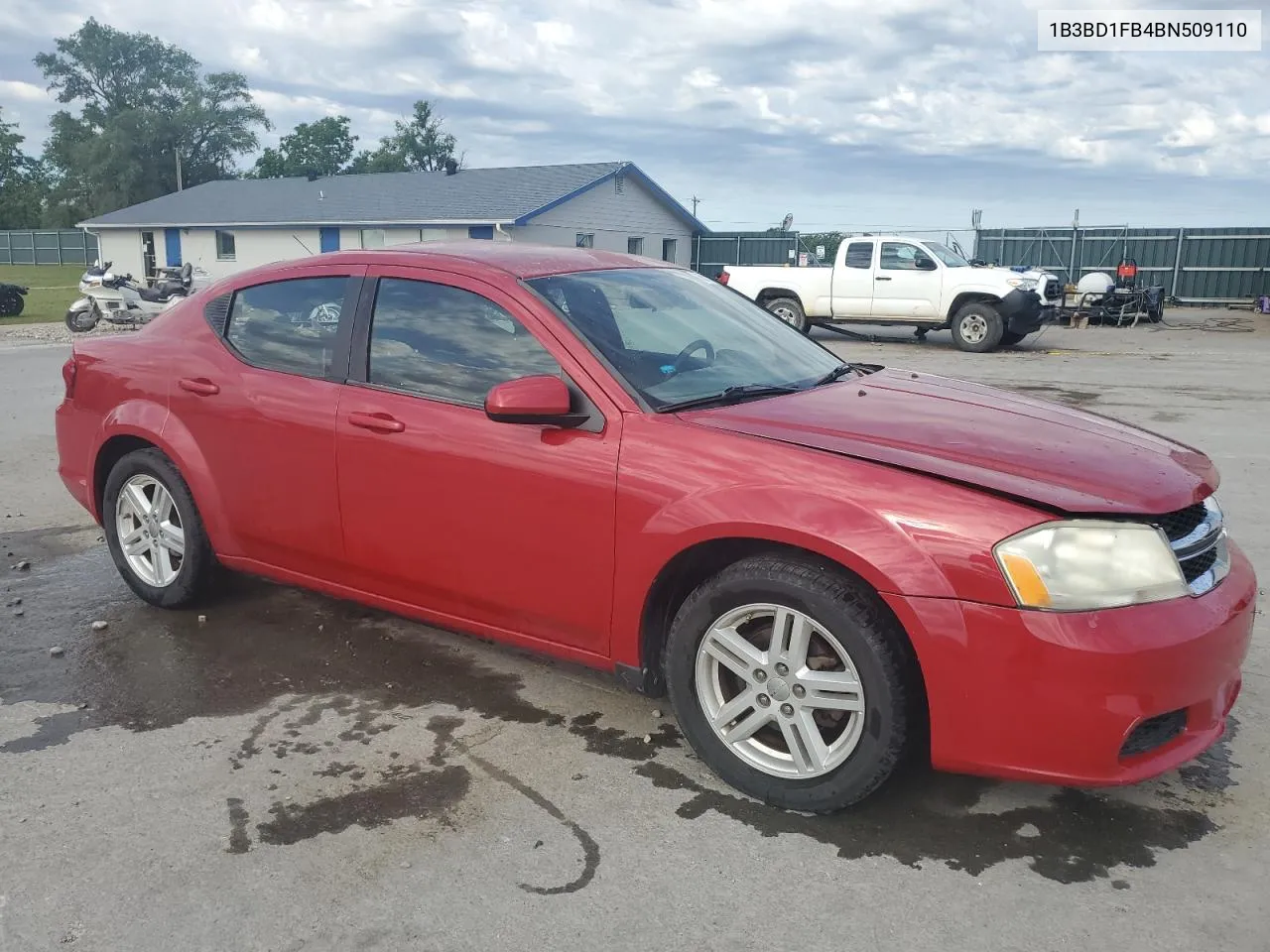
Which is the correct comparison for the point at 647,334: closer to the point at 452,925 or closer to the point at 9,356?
the point at 452,925

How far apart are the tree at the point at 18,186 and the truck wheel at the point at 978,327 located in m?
73.8

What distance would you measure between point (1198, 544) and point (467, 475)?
222 centimetres

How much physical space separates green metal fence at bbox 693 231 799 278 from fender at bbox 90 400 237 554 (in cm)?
3052

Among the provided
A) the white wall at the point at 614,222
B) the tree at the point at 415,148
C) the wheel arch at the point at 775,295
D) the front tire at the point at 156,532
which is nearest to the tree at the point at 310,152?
the tree at the point at 415,148

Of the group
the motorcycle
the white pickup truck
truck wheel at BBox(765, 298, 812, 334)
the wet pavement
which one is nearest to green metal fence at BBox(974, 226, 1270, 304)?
the white pickup truck

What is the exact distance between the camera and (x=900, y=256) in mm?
19750

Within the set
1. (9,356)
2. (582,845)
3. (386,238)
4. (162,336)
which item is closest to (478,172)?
(386,238)

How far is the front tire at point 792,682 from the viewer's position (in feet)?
9.51

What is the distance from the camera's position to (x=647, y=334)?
387 cm

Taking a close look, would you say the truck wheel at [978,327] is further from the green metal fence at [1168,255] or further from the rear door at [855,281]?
the green metal fence at [1168,255]

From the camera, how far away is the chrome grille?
9.43 ft

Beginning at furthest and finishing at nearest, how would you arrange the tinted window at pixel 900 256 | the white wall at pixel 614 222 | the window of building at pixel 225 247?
the window of building at pixel 225 247 → the white wall at pixel 614 222 → the tinted window at pixel 900 256

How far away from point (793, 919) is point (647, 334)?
2049 mm

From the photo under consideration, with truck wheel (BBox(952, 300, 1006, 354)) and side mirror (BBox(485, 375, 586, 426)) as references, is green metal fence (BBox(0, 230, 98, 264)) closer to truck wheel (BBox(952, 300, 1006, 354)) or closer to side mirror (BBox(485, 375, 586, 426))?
truck wheel (BBox(952, 300, 1006, 354))
